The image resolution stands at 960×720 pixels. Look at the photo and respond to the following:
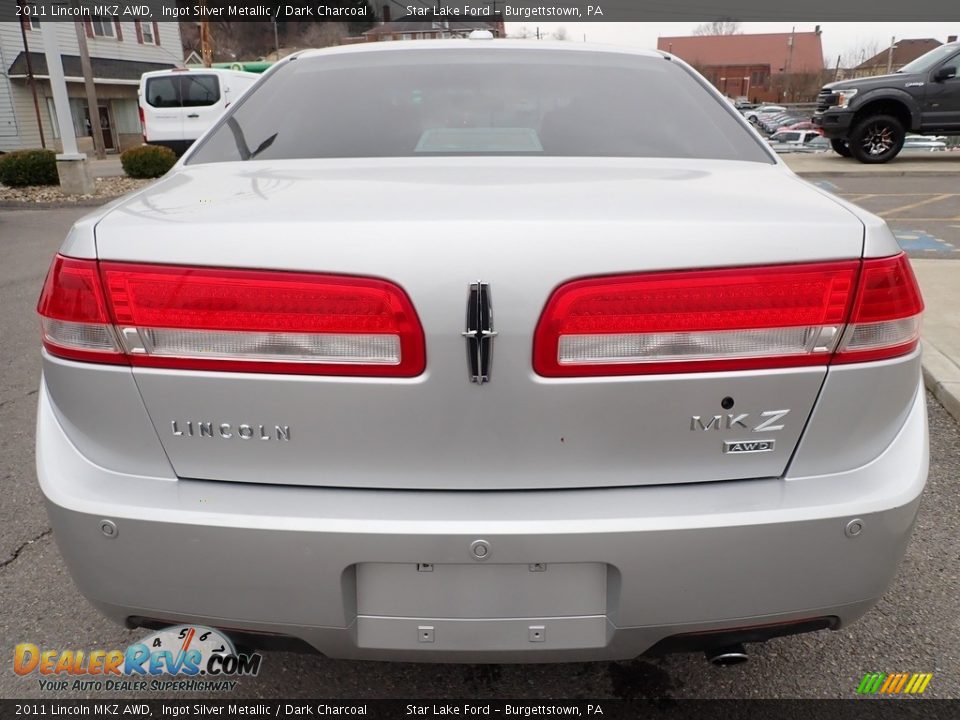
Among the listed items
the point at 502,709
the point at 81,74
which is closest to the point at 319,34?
the point at 81,74

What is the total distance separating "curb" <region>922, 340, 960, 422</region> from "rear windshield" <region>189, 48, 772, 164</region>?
214 cm

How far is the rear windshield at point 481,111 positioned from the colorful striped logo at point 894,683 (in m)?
1.44

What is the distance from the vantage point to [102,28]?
31359mm

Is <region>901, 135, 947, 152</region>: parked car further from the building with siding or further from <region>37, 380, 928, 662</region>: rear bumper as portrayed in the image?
the building with siding

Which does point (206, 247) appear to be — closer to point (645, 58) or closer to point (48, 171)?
point (645, 58)

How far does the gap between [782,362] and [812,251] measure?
206 mm

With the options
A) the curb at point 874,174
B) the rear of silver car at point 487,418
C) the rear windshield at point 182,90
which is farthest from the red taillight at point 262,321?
the rear windshield at point 182,90

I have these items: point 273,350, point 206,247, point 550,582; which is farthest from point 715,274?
point 206,247

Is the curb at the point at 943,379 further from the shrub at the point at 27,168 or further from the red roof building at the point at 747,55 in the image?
the red roof building at the point at 747,55

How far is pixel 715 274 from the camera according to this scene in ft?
4.20

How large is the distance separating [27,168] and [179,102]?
19.6 ft

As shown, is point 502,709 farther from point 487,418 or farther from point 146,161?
point 146,161

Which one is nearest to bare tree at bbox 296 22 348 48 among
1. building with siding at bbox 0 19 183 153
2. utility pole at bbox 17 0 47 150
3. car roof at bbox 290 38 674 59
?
building with siding at bbox 0 19 183 153

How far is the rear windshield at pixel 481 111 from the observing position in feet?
6.65
